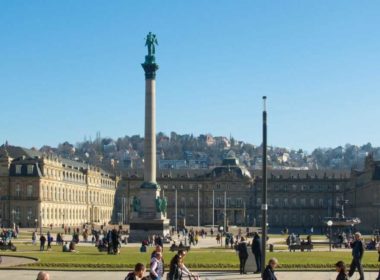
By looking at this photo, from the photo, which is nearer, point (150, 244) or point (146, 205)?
point (150, 244)

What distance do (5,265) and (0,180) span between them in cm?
9918

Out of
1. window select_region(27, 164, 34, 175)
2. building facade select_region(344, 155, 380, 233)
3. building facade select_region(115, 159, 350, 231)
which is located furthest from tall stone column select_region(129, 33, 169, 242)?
building facade select_region(115, 159, 350, 231)

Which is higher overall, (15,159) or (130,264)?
(15,159)

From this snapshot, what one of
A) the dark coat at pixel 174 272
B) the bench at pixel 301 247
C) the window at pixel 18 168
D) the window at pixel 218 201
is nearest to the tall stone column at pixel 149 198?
the bench at pixel 301 247

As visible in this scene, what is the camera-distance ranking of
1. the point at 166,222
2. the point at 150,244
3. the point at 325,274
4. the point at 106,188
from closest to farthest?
the point at 325,274 → the point at 150,244 → the point at 166,222 → the point at 106,188

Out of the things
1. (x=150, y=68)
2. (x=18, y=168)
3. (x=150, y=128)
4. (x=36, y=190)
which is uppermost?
(x=150, y=68)

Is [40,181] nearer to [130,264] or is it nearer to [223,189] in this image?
[223,189]

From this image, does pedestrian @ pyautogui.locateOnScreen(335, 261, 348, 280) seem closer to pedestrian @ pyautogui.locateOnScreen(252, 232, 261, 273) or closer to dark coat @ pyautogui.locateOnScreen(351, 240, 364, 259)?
dark coat @ pyautogui.locateOnScreen(351, 240, 364, 259)

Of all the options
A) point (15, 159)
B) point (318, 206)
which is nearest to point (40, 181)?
point (15, 159)

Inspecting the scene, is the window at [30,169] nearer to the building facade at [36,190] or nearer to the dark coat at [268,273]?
the building facade at [36,190]

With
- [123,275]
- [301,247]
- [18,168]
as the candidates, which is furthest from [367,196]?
[123,275]

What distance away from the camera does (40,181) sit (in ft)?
440

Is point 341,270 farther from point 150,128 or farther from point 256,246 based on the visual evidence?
point 150,128

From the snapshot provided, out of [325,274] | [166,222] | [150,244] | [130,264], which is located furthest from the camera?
[166,222]
